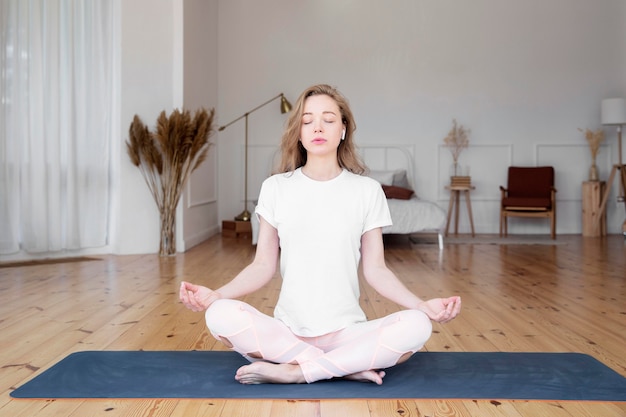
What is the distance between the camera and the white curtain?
4.85 meters

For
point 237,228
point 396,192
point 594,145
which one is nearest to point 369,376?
point 396,192

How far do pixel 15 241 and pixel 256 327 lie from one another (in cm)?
365

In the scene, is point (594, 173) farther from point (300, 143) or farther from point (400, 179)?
point (300, 143)

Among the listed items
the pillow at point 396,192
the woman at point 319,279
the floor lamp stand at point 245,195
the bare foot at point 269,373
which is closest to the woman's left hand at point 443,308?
the woman at point 319,279

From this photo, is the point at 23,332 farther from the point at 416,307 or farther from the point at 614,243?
the point at 614,243

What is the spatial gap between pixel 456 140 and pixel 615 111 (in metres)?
1.78

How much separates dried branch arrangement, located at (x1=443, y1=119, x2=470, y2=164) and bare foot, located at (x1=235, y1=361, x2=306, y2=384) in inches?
255

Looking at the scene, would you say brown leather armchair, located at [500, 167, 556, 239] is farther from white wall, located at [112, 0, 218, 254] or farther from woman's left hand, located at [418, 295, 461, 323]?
woman's left hand, located at [418, 295, 461, 323]

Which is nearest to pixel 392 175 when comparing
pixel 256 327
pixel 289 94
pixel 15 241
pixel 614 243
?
pixel 289 94

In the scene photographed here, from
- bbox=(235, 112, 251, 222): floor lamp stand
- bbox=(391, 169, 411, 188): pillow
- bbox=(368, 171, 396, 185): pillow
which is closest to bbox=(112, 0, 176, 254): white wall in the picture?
bbox=(235, 112, 251, 222): floor lamp stand

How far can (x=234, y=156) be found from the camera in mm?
8172

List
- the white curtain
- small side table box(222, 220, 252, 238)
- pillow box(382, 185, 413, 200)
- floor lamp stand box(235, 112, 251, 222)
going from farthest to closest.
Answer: floor lamp stand box(235, 112, 251, 222) → small side table box(222, 220, 252, 238) → pillow box(382, 185, 413, 200) → the white curtain

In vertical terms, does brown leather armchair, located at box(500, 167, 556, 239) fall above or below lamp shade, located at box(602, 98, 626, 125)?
below

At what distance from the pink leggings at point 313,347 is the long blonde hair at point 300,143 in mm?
509
